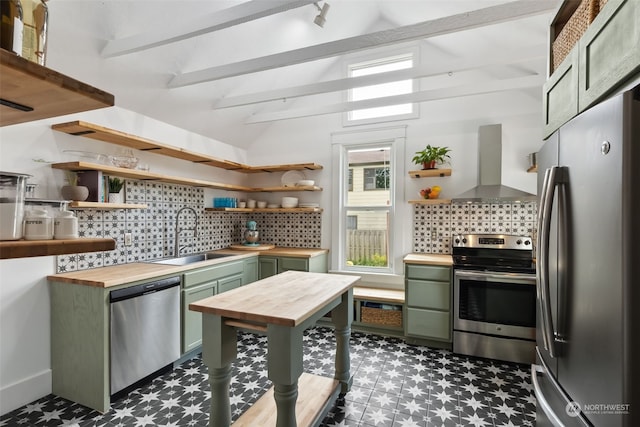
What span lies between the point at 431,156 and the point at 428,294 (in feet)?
5.06

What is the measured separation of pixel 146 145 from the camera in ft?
9.48

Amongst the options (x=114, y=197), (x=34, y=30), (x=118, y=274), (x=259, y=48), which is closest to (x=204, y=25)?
(x=259, y=48)

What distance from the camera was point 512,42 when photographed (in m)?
3.04

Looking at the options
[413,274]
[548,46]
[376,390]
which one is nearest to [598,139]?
[548,46]

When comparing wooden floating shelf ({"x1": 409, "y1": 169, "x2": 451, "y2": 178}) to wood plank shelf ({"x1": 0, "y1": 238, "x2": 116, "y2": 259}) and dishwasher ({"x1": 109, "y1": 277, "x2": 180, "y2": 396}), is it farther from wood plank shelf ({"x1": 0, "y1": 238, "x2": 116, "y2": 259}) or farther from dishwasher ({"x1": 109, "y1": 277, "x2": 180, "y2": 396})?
wood plank shelf ({"x1": 0, "y1": 238, "x2": 116, "y2": 259})

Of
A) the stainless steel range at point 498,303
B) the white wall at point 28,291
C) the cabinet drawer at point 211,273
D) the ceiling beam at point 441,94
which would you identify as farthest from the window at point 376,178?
the white wall at point 28,291

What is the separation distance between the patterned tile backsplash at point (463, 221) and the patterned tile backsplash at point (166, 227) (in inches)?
54.5

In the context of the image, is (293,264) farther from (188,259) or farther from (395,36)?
(395,36)

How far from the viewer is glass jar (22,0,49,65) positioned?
2.30 ft

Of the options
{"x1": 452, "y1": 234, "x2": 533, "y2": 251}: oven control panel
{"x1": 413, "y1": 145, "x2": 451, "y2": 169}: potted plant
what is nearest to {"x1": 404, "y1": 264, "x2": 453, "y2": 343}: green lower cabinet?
{"x1": 452, "y1": 234, "x2": 533, "y2": 251}: oven control panel

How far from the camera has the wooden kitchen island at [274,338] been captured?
151 cm

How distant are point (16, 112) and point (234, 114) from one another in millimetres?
3249

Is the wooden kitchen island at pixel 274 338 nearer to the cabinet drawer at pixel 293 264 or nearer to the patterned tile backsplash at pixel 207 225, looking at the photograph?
the cabinet drawer at pixel 293 264

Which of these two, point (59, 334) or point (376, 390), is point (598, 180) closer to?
point (376, 390)
